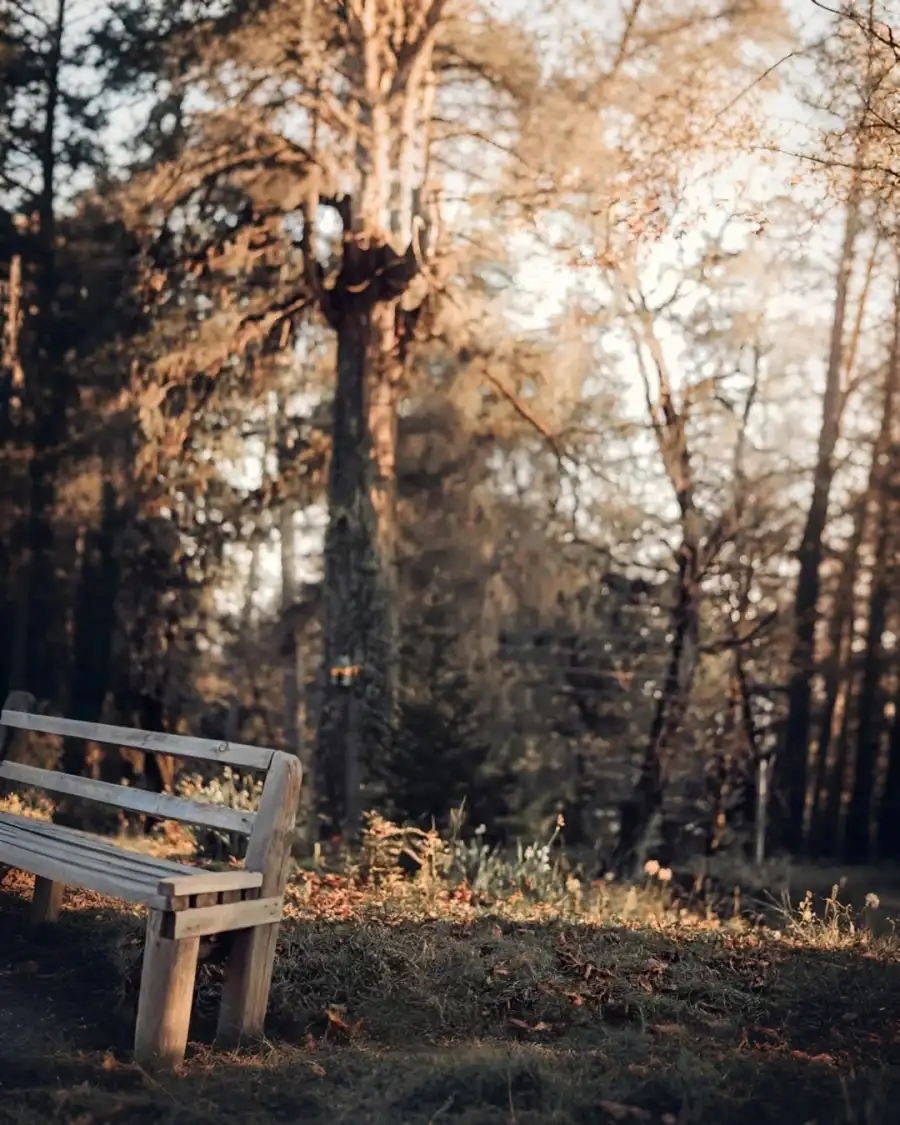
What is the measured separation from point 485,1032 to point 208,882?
1.33 m

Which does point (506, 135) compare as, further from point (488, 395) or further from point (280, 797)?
point (280, 797)

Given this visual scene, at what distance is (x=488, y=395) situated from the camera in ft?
39.1

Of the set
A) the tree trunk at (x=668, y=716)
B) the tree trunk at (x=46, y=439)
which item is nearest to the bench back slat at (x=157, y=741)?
the tree trunk at (x=668, y=716)

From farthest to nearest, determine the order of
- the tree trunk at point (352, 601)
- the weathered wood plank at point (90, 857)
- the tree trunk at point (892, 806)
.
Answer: the tree trunk at point (892, 806)
the tree trunk at point (352, 601)
the weathered wood plank at point (90, 857)

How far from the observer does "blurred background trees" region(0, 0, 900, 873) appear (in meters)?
9.07

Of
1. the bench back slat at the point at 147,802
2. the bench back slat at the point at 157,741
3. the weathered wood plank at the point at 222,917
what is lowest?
the weathered wood plank at the point at 222,917

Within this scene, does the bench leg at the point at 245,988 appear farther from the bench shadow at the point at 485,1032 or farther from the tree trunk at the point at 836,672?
the tree trunk at the point at 836,672

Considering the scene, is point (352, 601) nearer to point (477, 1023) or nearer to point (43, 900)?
point (43, 900)

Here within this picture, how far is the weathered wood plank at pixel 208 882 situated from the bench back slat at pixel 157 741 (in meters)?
0.39

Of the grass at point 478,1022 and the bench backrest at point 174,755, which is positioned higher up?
the bench backrest at point 174,755

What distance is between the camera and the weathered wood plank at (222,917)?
12.5 feet

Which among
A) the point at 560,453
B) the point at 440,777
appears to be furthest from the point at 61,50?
the point at 440,777

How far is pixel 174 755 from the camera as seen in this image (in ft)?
16.0

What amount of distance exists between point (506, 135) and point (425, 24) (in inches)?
53.7
